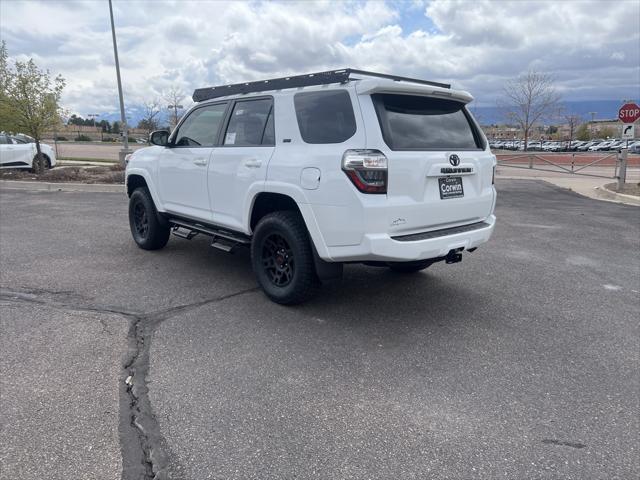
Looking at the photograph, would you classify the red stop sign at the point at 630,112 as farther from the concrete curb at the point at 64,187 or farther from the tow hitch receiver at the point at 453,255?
the concrete curb at the point at 64,187

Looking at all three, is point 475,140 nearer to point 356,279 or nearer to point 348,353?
point 356,279

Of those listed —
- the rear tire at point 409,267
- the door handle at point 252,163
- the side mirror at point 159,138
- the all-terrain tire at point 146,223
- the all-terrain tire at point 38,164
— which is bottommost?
the rear tire at point 409,267

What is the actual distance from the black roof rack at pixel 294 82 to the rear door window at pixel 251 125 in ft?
0.47

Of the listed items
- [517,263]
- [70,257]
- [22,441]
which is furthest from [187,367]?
[517,263]

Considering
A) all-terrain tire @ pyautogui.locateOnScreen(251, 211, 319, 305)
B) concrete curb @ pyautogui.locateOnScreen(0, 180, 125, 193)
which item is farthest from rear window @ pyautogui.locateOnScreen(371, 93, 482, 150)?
concrete curb @ pyautogui.locateOnScreen(0, 180, 125, 193)

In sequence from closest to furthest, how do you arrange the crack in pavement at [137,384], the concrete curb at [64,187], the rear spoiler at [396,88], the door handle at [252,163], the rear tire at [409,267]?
the crack in pavement at [137,384], the rear spoiler at [396,88], the door handle at [252,163], the rear tire at [409,267], the concrete curb at [64,187]

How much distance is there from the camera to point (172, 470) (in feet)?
8.22

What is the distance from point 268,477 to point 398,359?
155 centimetres

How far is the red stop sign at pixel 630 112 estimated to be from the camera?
1439 centimetres

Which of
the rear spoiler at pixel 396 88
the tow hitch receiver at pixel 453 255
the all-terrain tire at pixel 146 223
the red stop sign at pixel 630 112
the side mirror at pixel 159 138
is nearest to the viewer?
the rear spoiler at pixel 396 88

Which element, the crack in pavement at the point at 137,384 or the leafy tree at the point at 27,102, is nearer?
the crack in pavement at the point at 137,384

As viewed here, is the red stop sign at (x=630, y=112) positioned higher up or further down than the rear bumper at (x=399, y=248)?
higher up

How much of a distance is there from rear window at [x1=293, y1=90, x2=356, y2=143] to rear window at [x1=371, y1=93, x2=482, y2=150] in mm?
255

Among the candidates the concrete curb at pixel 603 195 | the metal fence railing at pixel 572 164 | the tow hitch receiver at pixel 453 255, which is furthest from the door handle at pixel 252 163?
the metal fence railing at pixel 572 164
